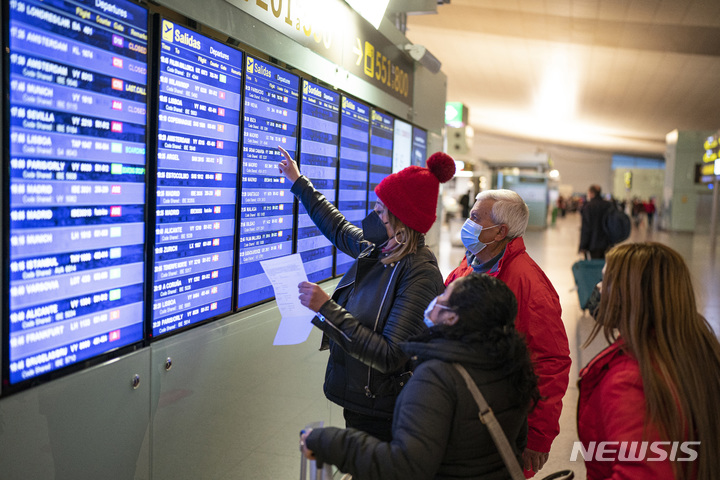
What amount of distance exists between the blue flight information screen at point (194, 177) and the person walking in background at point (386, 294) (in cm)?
56

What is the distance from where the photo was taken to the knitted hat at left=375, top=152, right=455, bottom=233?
236 centimetres

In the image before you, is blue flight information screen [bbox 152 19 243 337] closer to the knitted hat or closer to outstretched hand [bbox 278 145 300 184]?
outstretched hand [bbox 278 145 300 184]

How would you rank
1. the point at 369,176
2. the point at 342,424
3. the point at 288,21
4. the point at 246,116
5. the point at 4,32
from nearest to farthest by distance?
the point at 4,32
the point at 246,116
the point at 288,21
the point at 342,424
the point at 369,176

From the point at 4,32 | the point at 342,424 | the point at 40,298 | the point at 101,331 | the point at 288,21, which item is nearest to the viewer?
the point at 4,32

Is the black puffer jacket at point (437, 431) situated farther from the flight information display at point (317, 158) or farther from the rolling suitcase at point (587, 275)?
the rolling suitcase at point (587, 275)

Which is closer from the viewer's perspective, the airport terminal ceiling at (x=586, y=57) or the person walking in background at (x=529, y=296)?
the person walking in background at (x=529, y=296)

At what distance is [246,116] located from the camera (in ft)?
9.15

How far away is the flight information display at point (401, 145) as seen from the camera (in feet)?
16.6

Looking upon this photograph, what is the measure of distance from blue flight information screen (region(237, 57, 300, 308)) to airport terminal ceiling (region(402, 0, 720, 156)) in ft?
39.0

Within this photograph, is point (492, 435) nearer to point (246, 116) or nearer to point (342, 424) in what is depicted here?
point (246, 116)

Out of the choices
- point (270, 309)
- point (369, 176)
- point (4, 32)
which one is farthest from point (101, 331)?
point (369, 176)

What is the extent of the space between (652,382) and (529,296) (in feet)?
3.37

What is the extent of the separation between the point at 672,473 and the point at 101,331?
1.75 m

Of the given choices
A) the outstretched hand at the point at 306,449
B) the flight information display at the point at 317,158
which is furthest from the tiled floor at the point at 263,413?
the outstretched hand at the point at 306,449
